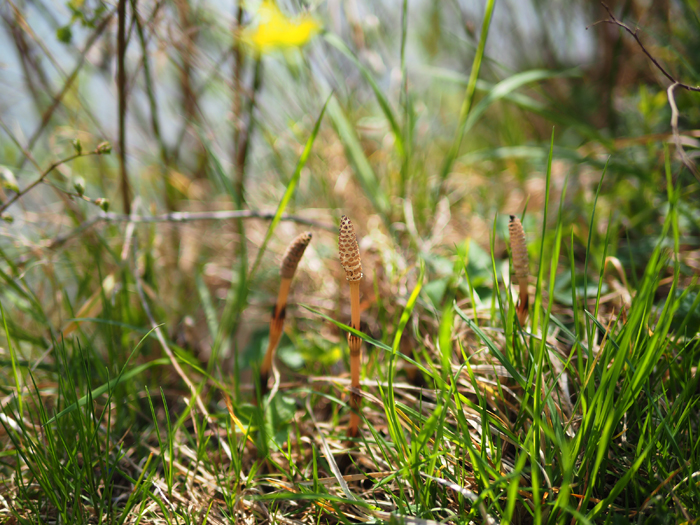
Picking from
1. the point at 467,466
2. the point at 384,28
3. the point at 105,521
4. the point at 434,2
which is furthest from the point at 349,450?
the point at 434,2

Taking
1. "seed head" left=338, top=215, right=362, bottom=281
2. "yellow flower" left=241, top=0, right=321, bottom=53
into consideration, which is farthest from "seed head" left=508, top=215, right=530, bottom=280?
"yellow flower" left=241, top=0, right=321, bottom=53

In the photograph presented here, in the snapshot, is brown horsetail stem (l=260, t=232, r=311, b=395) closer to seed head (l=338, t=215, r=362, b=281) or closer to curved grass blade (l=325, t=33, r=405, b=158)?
seed head (l=338, t=215, r=362, b=281)

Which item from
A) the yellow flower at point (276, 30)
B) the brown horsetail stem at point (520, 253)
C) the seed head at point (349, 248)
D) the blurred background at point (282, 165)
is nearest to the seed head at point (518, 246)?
the brown horsetail stem at point (520, 253)

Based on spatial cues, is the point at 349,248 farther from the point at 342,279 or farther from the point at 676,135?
the point at 342,279

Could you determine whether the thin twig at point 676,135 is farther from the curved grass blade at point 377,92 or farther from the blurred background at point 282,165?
the curved grass blade at point 377,92

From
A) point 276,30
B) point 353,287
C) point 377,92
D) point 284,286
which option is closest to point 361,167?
point 377,92

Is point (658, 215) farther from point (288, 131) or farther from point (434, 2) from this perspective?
point (434, 2)
